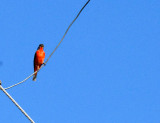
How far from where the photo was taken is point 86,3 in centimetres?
625

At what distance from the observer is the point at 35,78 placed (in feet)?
35.7

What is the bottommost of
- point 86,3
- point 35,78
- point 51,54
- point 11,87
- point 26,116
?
point 26,116

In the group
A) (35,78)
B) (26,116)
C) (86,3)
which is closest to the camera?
(26,116)

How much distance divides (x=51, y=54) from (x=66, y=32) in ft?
1.37

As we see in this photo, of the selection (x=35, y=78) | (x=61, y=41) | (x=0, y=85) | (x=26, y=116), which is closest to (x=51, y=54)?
(x=61, y=41)

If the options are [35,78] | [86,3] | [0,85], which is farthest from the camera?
[35,78]

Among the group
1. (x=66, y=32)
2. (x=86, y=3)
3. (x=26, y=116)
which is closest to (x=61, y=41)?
(x=66, y=32)

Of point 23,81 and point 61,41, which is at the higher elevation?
point 61,41

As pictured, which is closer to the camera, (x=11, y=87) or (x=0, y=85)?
(x=0, y=85)

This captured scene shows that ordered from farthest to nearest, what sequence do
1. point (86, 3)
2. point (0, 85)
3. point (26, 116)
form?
point (86, 3)
point (0, 85)
point (26, 116)

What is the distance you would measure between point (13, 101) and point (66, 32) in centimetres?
173

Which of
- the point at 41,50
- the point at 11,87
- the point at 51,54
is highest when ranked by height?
the point at 41,50

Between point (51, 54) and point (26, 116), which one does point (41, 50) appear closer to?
point (51, 54)

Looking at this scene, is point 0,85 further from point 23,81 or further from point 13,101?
point 23,81
